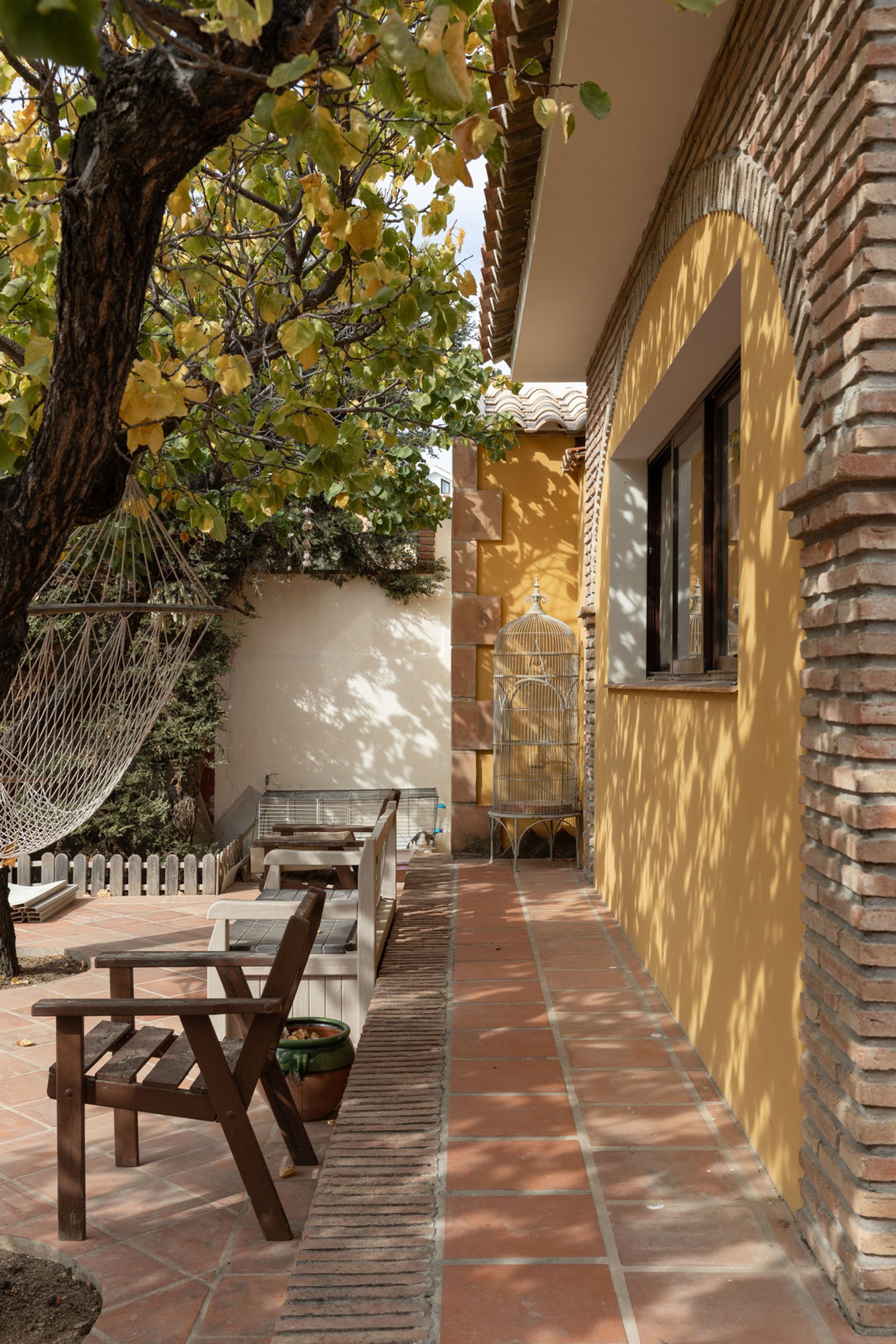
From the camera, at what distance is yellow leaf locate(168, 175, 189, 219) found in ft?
9.39

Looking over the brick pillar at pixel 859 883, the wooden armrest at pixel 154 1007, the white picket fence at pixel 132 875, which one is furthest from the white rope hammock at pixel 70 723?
the brick pillar at pixel 859 883

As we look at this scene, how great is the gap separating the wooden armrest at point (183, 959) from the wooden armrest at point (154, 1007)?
30 cm

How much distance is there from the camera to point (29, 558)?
2.13 metres

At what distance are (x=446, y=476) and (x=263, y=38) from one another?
11.1m

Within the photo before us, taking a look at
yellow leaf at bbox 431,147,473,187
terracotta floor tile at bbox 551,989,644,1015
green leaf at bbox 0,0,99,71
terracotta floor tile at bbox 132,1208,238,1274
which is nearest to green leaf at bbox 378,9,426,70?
green leaf at bbox 0,0,99,71

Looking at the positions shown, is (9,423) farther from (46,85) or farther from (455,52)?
(455,52)

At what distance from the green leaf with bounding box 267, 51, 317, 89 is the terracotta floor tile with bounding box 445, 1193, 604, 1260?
2146mm

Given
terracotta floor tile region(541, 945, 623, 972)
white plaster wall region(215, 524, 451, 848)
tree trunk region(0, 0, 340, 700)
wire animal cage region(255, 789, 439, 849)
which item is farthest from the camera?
white plaster wall region(215, 524, 451, 848)

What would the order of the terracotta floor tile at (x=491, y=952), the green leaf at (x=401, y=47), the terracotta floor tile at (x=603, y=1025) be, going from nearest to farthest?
the green leaf at (x=401, y=47), the terracotta floor tile at (x=603, y=1025), the terracotta floor tile at (x=491, y=952)

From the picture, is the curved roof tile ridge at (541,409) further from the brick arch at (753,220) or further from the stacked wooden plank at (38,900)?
the stacked wooden plank at (38,900)

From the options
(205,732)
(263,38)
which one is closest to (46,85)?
(263,38)

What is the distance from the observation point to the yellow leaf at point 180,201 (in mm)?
2863

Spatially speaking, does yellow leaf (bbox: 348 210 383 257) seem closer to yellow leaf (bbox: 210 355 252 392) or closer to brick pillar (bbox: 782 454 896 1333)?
yellow leaf (bbox: 210 355 252 392)

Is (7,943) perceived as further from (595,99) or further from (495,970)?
(595,99)
